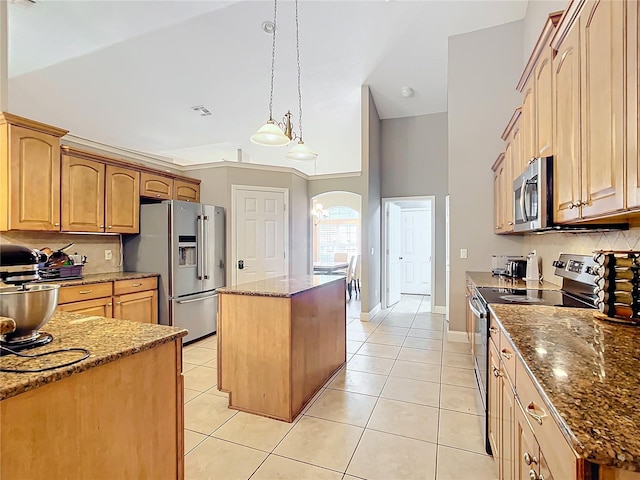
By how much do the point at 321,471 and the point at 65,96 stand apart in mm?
5892

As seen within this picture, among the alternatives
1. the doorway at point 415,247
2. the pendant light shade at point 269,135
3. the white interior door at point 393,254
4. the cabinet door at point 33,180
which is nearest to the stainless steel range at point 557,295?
the pendant light shade at point 269,135

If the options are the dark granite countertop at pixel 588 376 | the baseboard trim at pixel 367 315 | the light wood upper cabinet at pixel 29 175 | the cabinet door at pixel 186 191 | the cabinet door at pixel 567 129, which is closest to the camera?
the dark granite countertop at pixel 588 376

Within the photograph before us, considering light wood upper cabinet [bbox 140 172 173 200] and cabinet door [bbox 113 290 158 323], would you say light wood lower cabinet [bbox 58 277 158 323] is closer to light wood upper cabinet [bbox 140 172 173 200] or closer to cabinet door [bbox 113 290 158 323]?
cabinet door [bbox 113 290 158 323]

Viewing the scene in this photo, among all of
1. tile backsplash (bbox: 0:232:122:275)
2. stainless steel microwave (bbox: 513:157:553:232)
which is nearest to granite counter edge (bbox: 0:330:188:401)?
stainless steel microwave (bbox: 513:157:553:232)

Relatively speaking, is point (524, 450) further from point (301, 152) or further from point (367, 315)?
point (367, 315)

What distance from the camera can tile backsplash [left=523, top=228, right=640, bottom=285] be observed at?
1.75 m

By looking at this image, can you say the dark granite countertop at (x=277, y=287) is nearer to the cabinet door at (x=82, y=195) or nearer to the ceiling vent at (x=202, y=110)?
the cabinet door at (x=82, y=195)

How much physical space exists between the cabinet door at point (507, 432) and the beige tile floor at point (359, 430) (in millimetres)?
465

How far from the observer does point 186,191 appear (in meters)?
4.75

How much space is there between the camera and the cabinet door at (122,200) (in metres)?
3.72

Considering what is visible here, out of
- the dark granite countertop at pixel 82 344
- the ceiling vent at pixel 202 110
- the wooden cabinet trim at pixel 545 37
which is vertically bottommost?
the dark granite countertop at pixel 82 344

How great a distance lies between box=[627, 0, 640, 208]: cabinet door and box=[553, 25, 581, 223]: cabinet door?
1.34ft

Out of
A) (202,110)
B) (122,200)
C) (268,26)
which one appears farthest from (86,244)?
(268,26)

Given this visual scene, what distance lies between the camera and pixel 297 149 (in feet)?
13.0
